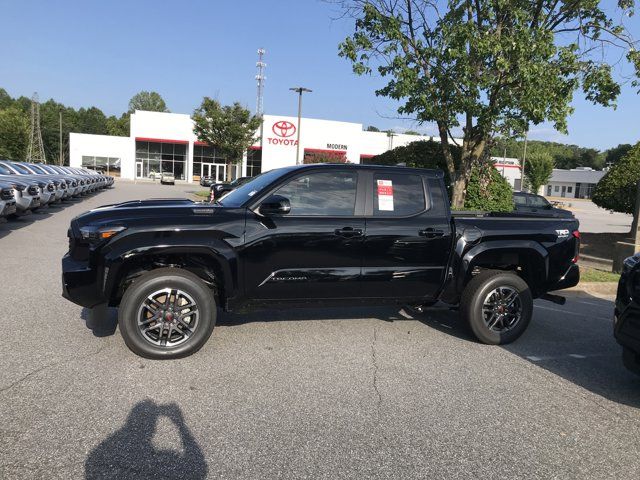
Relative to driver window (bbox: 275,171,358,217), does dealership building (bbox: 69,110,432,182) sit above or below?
above

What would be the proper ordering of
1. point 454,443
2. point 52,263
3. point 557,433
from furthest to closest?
1. point 52,263
2. point 557,433
3. point 454,443

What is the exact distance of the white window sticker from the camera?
5.18 m

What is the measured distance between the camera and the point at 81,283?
14.4 feet

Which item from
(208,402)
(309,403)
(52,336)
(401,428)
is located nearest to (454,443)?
(401,428)

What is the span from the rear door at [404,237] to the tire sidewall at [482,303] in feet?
1.48

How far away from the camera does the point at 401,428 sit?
351 centimetres

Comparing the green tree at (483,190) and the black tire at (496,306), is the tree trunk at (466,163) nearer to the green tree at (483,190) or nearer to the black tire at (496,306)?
the green tree at (483,190)

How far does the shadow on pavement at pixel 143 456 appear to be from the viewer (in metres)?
2.85

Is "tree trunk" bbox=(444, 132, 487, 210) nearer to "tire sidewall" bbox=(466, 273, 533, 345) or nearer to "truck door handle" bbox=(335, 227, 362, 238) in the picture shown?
"tire sidewall" bbox=(466, 273, 533, 345)

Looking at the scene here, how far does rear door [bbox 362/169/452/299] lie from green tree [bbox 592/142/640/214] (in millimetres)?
11429

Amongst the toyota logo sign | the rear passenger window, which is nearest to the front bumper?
the rear passenger window

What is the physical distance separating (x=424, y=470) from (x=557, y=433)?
1.21 m

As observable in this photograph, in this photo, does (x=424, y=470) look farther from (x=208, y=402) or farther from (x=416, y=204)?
(x=416, y=204)

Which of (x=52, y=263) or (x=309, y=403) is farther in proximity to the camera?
(x=52, y=263)
